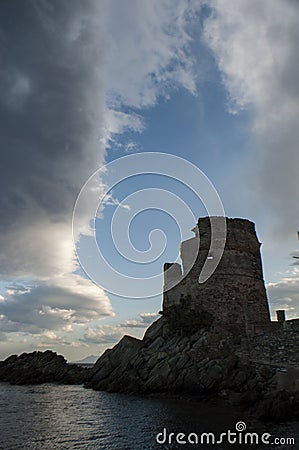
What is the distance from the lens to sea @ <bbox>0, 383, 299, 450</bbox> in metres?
13.4

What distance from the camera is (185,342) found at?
86.7 feet

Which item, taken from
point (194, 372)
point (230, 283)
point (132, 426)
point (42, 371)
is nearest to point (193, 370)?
point (194, 372)

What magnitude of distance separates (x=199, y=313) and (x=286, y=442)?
15.4 m

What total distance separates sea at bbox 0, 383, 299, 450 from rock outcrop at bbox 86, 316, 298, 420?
1.10 metres

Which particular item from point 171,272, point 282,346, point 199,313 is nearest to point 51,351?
point 171,272

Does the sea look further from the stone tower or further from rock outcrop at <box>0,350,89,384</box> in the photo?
rock outcrop at <box>0,350,89,384</box>

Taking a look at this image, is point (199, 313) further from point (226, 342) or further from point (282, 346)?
point (282, 346)

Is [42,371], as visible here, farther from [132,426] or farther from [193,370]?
[132,426]

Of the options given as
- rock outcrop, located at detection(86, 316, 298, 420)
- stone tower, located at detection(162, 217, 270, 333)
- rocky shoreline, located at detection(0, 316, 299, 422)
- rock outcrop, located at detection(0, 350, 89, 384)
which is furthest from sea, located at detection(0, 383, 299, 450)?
rock outcrop, located at detection(0, 350, 89, 384)

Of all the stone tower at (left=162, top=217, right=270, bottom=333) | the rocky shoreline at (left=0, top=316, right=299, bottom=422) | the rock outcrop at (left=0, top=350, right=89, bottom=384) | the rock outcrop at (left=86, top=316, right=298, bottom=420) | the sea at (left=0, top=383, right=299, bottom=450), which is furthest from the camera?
the rock outcrop at (left=0, top=350, right=89, bottom=384)

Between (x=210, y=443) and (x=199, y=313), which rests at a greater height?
(x=199, y=313)

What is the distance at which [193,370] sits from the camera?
23531 millimetres

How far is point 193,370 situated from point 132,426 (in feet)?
25.4

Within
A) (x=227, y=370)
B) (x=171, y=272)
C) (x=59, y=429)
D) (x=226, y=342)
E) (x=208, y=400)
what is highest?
(x=171, y=272)
